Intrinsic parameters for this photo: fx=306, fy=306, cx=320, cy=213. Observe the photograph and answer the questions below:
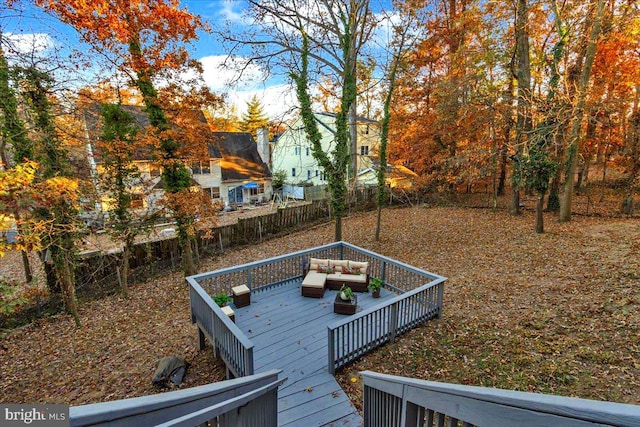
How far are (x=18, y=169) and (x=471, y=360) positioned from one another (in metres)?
8.43

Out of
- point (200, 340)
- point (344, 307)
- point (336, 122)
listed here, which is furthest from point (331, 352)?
point (336, 122)

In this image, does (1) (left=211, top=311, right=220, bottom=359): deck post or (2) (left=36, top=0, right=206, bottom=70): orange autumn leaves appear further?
(2) (left=36, top=0, right=206, bottom=70): orange autumn leaves

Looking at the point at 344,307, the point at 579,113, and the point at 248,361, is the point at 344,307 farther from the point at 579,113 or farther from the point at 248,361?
the point at 579,113

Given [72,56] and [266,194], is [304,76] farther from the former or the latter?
[266,194]

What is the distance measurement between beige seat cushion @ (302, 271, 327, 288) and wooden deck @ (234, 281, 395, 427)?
36 centimetres

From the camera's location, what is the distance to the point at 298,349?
227 inches

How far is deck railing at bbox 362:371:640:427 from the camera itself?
90 cm

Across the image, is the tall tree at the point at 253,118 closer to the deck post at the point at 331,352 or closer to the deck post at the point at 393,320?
the deck post at the point at 393,320

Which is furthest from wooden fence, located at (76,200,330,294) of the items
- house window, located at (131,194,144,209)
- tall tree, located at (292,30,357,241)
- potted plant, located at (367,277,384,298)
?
potted plant, located at (367,277,384,298)

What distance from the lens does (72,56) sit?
24.2 ft

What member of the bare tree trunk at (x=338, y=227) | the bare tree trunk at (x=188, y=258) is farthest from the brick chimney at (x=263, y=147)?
the bare tree trunk at (x=188, y=258)

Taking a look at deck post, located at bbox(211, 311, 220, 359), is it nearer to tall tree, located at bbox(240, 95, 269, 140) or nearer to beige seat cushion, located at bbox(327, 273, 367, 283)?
beige seat cushion, located at bbox(327, 273, 367, 283)

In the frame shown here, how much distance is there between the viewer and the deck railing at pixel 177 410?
1267 millimetres

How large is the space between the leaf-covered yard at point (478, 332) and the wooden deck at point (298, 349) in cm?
42
